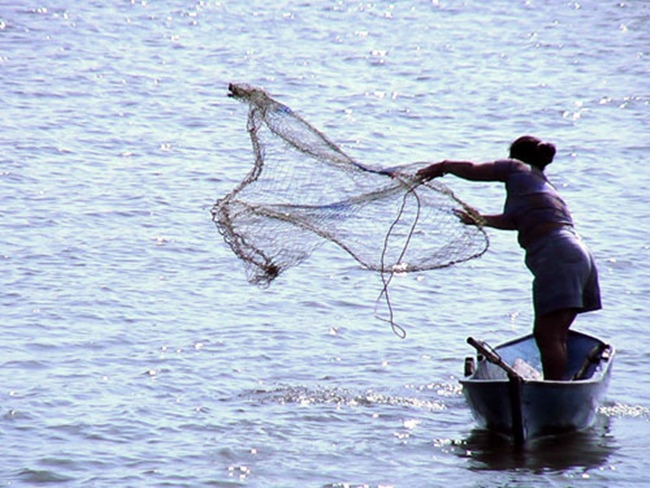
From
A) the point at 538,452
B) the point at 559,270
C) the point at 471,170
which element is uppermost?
the point at 471,170

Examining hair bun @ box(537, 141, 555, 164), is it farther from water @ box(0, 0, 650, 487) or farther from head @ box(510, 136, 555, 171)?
water @ box(0, 0, 650, 487)

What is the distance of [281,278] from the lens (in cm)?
1246

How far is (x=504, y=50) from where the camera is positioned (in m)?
23.7

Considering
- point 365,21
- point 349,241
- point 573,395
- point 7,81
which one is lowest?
point 573,395

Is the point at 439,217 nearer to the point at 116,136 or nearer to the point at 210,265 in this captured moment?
the point at 210,265

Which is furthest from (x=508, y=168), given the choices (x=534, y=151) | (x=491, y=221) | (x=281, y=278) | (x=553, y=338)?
(x=281, y=278)

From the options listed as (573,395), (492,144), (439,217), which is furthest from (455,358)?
(492,144)

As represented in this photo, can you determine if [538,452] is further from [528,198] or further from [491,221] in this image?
[528,198]

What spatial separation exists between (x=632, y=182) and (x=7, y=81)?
957cm

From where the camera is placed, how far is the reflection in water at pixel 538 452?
844 centimetres

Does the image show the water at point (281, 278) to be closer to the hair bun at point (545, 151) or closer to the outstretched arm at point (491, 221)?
the outstretched arm at point (491, 221)

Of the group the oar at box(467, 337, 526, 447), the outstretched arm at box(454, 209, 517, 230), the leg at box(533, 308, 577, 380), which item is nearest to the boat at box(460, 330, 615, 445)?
the oar at box(467, 337, 526, 447)

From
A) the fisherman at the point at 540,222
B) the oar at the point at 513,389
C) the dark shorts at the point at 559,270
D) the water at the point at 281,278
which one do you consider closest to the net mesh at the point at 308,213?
the fisherman at the point at 540,222

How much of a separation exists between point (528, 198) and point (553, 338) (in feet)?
2.98
